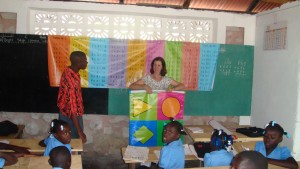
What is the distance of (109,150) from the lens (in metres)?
4.49

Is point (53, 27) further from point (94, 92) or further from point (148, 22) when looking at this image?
point (148, 22)

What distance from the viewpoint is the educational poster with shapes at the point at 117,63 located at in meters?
4.24

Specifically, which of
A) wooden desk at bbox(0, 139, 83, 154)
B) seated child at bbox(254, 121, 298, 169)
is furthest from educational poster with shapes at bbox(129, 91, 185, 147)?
seated child at bbox(254, 121, 298, 169)

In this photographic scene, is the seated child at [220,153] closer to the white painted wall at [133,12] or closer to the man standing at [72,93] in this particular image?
the man standing at [72,93]

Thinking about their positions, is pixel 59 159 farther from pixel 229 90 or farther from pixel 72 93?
pixel 229 90

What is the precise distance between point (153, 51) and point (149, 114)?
957 millimetres

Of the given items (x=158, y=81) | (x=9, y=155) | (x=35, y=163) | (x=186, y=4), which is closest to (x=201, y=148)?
(x=158, y=81)

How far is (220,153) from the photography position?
2.40 meters

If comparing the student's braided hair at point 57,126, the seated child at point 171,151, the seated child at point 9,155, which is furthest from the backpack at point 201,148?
the seated child at point 9,155

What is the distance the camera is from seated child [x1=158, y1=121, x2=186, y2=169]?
2.57m

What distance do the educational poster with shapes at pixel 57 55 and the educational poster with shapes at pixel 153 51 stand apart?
1.12 metres

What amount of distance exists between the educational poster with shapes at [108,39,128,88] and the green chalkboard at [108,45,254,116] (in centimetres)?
102

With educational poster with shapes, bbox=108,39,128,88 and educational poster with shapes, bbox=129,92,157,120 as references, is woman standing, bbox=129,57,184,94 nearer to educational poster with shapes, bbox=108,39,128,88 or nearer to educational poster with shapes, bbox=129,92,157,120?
educational poster with shapes, bbox=129,92,157,120

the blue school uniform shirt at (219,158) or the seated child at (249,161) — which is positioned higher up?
the seated child at (249,161)
